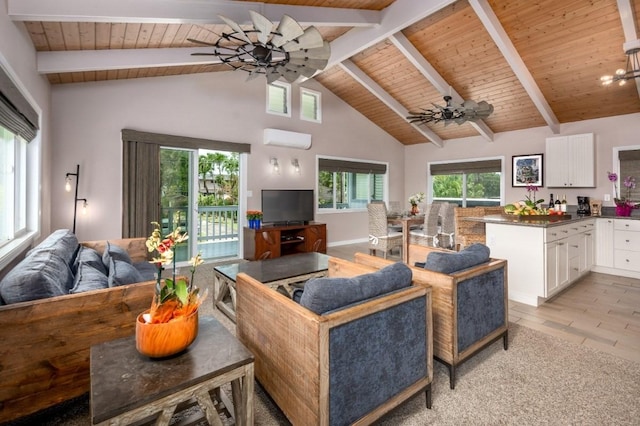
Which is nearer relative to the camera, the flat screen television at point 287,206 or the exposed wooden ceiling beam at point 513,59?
the exposed wooden ceiling beam at point 513,59

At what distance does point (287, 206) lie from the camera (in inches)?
Result: 245

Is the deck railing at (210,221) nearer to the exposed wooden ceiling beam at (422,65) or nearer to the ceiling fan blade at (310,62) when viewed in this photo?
the ceiling fan blade at (310,62)

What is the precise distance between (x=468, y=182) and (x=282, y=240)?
502 centimetres

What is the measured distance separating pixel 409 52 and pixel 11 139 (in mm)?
5134

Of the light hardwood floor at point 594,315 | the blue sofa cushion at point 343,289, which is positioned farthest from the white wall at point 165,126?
the light hardwood floor at point 594,315

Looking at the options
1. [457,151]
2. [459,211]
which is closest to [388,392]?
[459,211]

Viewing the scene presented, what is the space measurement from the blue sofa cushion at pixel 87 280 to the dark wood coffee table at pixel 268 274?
107 cm

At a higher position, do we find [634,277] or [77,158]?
[77,158]

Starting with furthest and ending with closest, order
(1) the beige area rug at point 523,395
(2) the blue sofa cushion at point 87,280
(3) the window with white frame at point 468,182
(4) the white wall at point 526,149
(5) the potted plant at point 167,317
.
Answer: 1. (3) the window with white frame at point 468,182
2. (4) the white wall at point 526,149
3. (2) the blue sofa cushion at point 87,280
4. (1) the beige area rug at point 523,395
5. (5) the potted plant at point 167,317

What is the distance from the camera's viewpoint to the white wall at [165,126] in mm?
4289

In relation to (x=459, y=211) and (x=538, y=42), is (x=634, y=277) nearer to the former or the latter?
(x=459, y=211)

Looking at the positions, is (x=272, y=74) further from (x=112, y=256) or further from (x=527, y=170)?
(x=527, y=170)

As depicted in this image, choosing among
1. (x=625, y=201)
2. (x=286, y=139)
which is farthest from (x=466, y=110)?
(x=286, y=139)

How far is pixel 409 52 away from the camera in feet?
16.3
